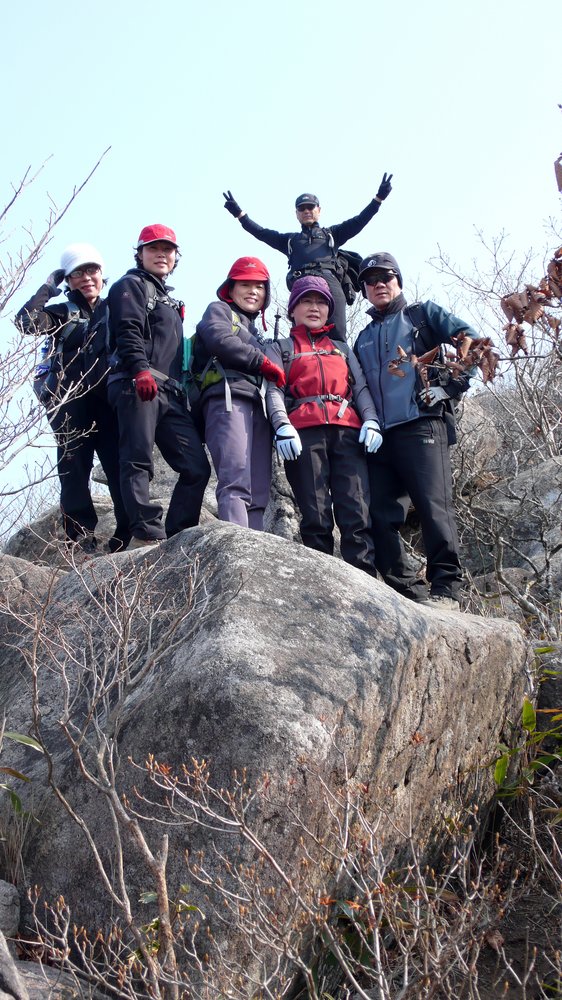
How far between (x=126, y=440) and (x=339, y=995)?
12.8 ft

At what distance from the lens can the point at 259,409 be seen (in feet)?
21.5

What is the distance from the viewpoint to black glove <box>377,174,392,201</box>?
8.88m

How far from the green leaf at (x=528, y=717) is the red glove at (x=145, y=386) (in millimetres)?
3058

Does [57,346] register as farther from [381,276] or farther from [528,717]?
[528,717]

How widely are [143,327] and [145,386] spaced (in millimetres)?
505

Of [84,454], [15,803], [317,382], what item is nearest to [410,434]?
[317,382]

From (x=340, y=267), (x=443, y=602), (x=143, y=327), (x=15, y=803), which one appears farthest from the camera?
(x=340, y=267)

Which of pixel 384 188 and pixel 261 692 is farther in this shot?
pixel 384 188

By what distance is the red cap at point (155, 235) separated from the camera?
22.4ft

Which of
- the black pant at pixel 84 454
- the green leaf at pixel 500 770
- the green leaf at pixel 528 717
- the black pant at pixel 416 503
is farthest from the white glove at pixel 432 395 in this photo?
the green leaf at pixel 500 770

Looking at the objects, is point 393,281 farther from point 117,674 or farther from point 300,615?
point 117,674

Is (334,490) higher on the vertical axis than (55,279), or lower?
lower

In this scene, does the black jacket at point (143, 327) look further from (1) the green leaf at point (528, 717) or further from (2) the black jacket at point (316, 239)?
(1) the green leaf at point (528, 717)

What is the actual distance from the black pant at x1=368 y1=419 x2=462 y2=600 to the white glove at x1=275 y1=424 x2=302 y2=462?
2.00ft
